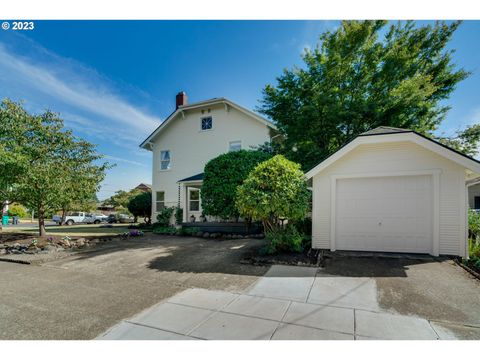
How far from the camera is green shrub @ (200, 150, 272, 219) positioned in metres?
11.8

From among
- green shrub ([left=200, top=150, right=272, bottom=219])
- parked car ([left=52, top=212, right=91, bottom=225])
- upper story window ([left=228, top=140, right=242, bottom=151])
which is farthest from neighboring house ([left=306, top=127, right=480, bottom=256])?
parked car ([left=52, top=212, right=91, bottom=225])

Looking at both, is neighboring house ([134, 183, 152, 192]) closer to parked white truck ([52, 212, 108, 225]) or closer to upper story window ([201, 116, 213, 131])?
parked white truck ([52, 212, 108, 225])

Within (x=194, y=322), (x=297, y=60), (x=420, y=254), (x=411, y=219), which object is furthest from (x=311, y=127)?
(x=194, y=322)

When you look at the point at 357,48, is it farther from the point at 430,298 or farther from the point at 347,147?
the point at 430,298

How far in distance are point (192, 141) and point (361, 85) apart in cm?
1153

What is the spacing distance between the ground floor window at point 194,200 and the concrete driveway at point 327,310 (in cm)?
1183

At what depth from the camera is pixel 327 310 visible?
366 cm

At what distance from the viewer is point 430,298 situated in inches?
158

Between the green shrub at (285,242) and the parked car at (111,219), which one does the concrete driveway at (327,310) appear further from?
the parked car at (111,219)

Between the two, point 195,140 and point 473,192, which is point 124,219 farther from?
point 473,192

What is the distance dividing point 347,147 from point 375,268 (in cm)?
356

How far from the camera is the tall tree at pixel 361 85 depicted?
11164mm

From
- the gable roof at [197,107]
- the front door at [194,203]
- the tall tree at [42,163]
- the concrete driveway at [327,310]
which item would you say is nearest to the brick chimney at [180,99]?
the gable roof at [197,107]
